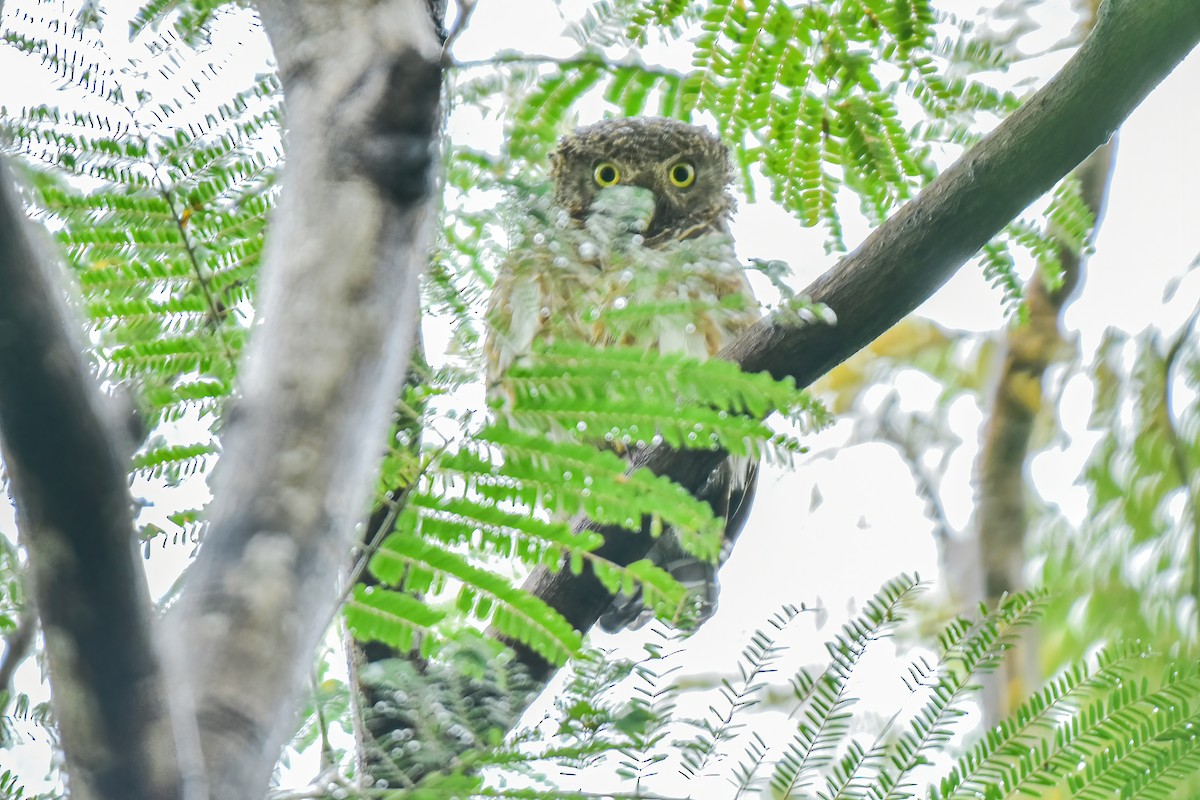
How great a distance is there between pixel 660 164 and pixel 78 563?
11.8 ft

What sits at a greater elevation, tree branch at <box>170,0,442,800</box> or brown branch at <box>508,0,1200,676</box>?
brown branch at <box>508,0,1200,676</box>

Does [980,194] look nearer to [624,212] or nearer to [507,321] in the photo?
[624,212]

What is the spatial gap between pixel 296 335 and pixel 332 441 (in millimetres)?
93

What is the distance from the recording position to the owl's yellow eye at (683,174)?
13.5 feet

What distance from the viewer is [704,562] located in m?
2.65

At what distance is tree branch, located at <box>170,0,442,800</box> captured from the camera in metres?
0.80

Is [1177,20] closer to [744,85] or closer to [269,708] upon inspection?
[744,85]

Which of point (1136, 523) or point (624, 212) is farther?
point (1136, 523)

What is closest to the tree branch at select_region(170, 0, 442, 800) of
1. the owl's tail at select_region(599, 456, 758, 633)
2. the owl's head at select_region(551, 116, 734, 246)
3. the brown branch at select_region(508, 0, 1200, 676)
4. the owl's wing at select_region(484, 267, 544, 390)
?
the owl's wing at select_region(484, 267, 544, 390)

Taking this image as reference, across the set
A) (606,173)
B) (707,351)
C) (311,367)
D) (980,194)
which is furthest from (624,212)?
(606,173)

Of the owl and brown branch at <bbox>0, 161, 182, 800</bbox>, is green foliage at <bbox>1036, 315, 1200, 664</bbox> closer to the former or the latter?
the owl

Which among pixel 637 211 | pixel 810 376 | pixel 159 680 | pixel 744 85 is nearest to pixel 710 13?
pixel 744 85

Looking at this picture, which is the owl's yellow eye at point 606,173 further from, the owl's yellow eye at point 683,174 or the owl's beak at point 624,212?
the owl's beak at point 624,212

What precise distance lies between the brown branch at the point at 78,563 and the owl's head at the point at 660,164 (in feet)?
11.2
